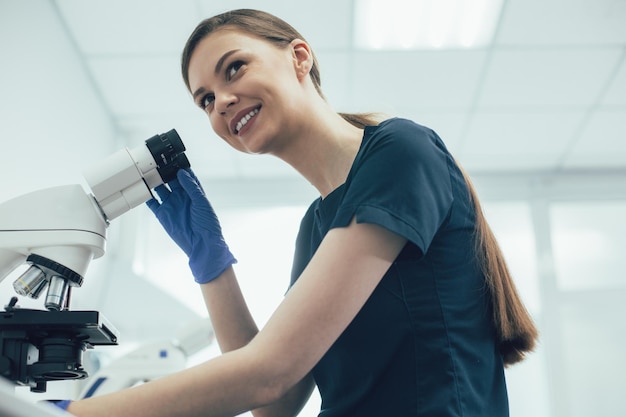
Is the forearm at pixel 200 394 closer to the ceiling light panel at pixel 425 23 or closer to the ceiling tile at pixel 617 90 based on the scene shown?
the ceiling light panel at pixel 425 23

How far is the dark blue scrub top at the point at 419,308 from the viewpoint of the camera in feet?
2.71

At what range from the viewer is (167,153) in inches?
43.2

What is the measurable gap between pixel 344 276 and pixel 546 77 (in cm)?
289

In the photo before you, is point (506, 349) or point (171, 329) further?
point (171, 329)

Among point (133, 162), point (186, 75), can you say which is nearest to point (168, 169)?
point (133, 162)

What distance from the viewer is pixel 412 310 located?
910 mm

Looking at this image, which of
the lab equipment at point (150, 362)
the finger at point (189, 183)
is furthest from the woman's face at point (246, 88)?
the lab equipment at point (150, 362)

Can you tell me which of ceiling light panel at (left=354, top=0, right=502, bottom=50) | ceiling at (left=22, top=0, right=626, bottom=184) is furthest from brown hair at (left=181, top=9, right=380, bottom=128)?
ceiling light panel at (left=354, top=0, right=502, bottom=50)

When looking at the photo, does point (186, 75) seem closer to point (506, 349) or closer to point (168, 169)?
point (168, 169)

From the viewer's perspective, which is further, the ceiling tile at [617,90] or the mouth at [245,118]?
the ceiling tile at [617,90]

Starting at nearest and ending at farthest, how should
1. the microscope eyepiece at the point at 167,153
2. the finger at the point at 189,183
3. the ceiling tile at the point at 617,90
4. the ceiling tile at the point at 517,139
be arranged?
the microscope eyepiece at the point at 167,153, the finger at the point at 189,183, the ceiling tile at the point at 617,90, the ceiling tile at the point at 517,139

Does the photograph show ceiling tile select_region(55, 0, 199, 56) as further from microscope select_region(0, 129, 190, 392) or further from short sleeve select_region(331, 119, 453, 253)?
short sleeve select_region(331, 119, 453, 253)

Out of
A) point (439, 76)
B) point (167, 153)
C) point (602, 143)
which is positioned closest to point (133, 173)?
point (167, 153)

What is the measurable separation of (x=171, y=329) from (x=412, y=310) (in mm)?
2983
